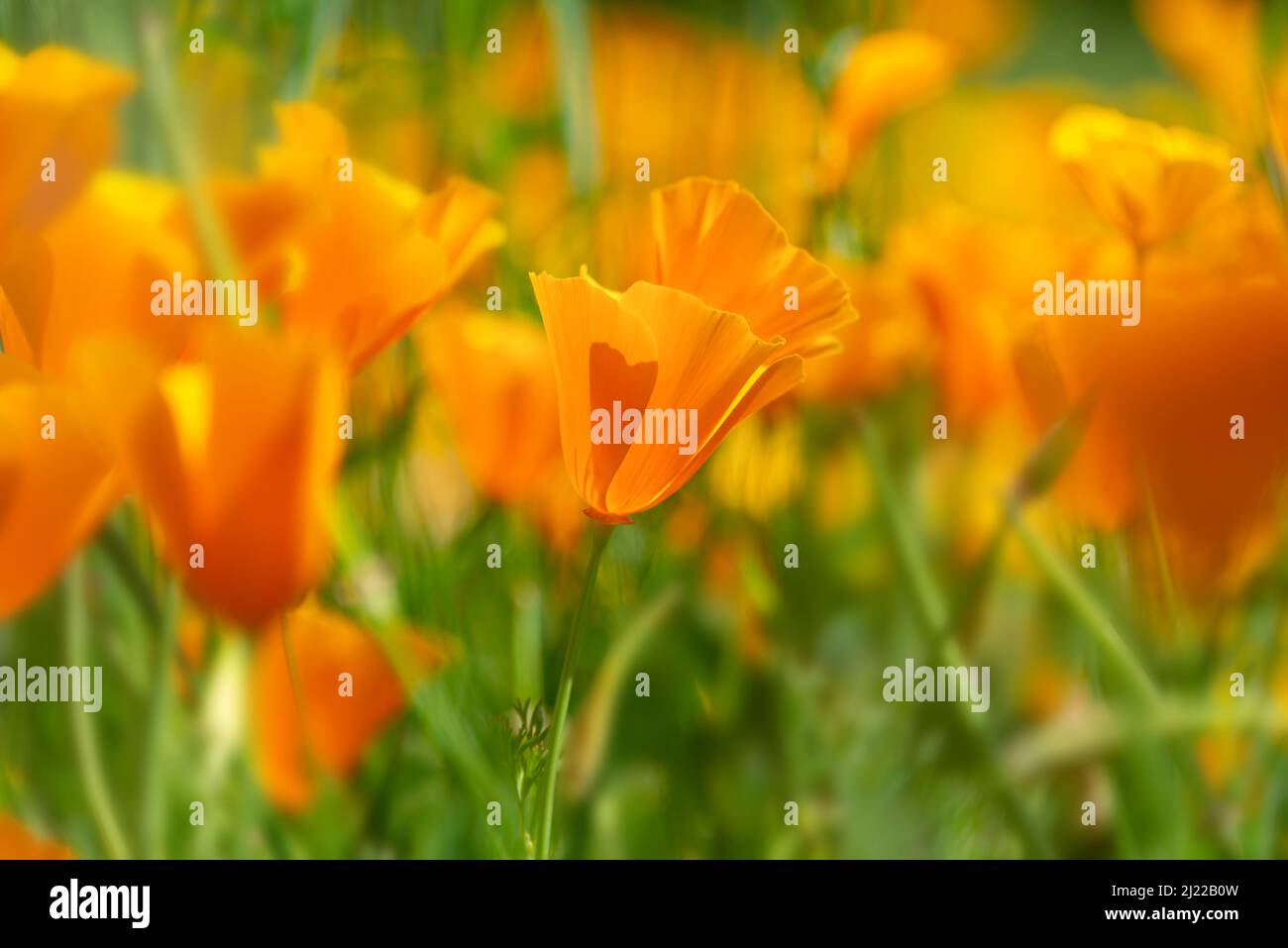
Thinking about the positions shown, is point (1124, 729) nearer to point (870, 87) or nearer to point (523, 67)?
point (870, 87)

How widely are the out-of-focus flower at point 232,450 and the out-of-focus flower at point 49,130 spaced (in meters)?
0.06

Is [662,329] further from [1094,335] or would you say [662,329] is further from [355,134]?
[355,134]

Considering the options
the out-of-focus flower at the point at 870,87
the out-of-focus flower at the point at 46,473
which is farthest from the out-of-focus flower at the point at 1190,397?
the out-of-focus flower at the point at 46,473

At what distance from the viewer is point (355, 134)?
0.42 metres

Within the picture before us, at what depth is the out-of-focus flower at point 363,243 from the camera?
0.24 metres

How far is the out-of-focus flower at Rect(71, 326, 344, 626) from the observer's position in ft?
0.72

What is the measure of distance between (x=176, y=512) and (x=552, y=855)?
13cm

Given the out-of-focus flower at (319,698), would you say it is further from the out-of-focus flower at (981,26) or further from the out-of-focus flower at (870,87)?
the out-of-focus flower at (981,26)

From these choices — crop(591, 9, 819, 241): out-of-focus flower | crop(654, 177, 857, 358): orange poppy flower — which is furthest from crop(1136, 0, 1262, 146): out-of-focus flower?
crop(654, 177, 857, 358): orange poppy flower

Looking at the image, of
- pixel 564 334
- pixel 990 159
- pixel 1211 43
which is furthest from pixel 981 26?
pixel 564 334

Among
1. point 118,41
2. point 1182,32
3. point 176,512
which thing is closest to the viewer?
point 176,512

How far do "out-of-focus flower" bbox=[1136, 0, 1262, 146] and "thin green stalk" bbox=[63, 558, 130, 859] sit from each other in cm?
38

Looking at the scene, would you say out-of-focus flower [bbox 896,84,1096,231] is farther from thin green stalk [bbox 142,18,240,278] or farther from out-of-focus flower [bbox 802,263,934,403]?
thin green stalk [bbox 142,18,240,278]
